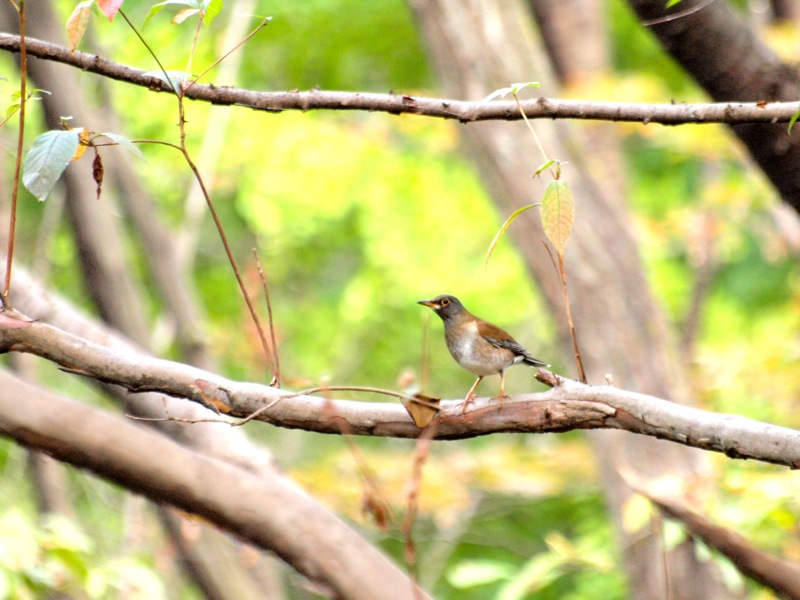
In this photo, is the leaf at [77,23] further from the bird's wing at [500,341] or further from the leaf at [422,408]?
the bird's wing at [500,341]

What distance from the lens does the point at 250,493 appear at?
2.19m

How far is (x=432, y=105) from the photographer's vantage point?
196cm

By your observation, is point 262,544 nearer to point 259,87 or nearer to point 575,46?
point 575,46

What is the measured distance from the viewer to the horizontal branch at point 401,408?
168 centimetres

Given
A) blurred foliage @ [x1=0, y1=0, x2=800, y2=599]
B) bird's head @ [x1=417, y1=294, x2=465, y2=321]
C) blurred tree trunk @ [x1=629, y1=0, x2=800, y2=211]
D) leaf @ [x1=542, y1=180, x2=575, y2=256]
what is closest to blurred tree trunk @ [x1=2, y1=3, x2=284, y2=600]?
blurred foliage @ [x1=0, y1=0, x2=800, y2=599]

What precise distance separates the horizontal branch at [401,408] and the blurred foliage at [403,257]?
4493 mm

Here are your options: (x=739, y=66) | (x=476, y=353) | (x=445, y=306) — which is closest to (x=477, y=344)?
(x=476, y=353)

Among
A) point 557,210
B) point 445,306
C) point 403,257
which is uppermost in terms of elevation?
point 403,257

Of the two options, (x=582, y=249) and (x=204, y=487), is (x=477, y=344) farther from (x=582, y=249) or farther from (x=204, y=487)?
(x=582, y=249)

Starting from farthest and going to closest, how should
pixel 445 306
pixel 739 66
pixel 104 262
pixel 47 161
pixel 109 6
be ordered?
pixel 104 262 < pixel 445 306 < pixel 739 66 < pixel 109 6 < pixel 47 161

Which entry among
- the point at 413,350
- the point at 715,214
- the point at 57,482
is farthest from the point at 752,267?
the point at 57,482

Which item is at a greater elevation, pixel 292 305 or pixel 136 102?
pixel 136 102

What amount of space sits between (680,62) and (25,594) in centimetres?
297

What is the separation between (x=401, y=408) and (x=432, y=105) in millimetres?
692
